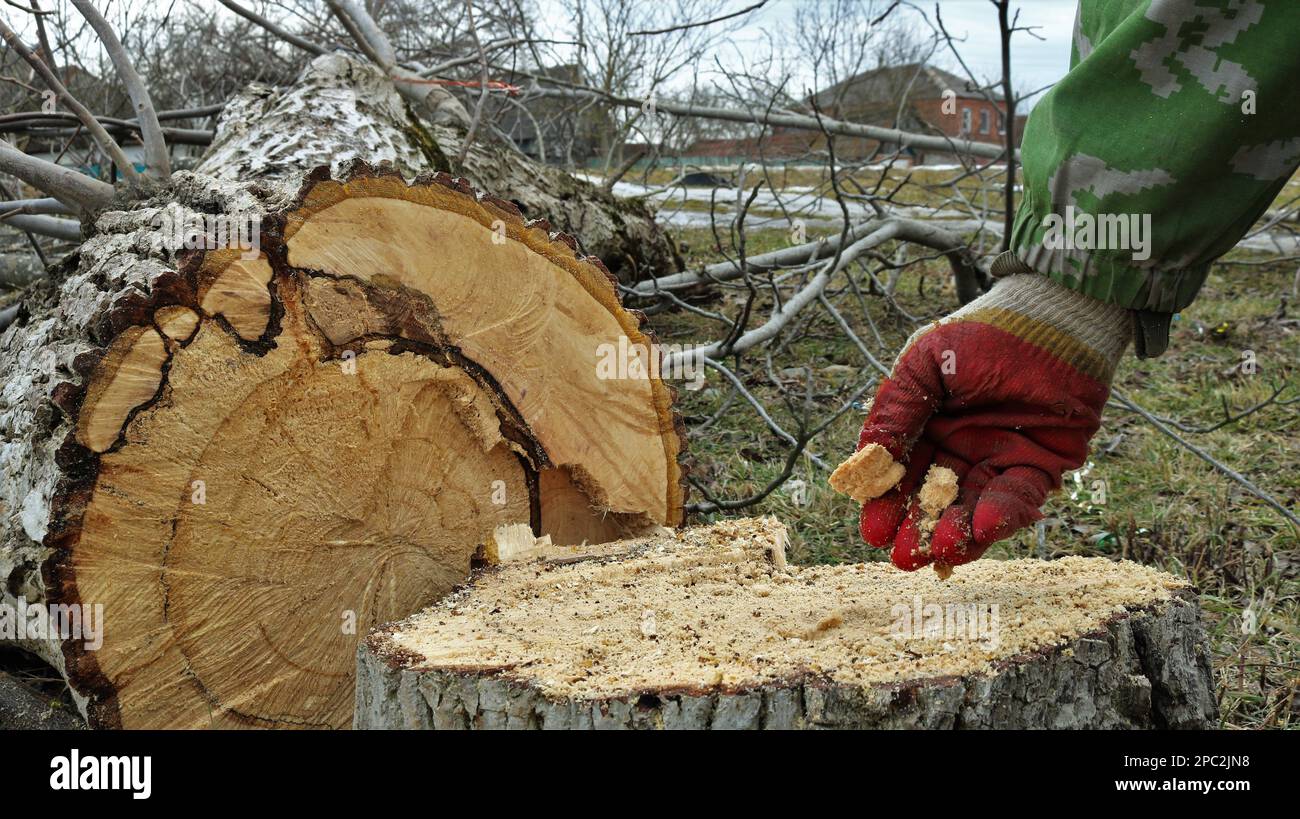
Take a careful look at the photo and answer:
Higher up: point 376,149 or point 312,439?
point 376,149

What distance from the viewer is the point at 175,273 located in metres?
1.91

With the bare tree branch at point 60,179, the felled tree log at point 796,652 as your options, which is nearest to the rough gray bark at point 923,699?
the felled tree log at point 796,652

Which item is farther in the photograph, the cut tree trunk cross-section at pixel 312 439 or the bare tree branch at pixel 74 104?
the bare tree branch at pixel 74 104

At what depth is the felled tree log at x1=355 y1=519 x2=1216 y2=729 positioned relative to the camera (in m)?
1.57

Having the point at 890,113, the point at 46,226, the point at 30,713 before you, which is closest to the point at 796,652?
the point at 30,713

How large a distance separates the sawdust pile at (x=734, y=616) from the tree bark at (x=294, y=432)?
0.23 meters

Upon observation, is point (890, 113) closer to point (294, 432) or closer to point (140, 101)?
point (140, 101)

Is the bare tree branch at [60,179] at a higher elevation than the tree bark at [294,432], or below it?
higher

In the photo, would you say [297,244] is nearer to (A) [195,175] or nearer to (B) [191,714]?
(A) [195,175]

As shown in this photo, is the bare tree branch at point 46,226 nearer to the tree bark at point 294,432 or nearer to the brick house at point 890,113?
the tree bark at point 294,432

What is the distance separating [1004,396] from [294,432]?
133cm

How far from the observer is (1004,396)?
1788mm

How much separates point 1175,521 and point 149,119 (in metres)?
3.30

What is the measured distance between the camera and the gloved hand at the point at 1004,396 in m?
1.75
